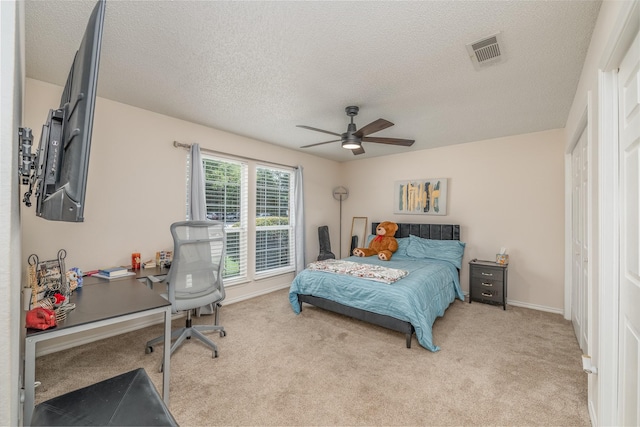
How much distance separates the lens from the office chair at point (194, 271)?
97.3 inches

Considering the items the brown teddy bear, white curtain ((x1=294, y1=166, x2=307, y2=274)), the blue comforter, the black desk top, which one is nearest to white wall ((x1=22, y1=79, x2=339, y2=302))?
the black desk top

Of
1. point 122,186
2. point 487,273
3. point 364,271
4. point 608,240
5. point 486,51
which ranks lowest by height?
point 487,273

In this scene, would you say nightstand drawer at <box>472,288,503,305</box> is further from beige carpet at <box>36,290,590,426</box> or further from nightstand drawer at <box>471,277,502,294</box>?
beige carpet at <box>36,290,590,426</box>

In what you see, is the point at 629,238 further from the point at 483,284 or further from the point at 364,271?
the point at 483,284

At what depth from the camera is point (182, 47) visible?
6.66ft

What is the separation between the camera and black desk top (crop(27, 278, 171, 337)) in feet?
5.31

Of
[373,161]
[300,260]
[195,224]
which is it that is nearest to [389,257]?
[300,260]

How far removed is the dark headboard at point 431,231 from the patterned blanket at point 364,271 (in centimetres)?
152

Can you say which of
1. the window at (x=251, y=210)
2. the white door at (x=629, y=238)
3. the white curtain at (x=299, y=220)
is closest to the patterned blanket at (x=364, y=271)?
the white curtain at (x=299, y=220)

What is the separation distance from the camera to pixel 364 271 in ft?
11.0

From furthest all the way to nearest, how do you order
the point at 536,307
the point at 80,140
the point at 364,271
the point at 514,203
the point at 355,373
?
the point at 514,203, the point at 536,307, the point at 364,271, the point at 355,373, the point at 80,140

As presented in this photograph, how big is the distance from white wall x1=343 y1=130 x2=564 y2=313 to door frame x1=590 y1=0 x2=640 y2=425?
2786 mm

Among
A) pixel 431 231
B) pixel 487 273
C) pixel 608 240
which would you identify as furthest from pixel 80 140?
pixel 431 231

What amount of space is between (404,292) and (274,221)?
104 inches
